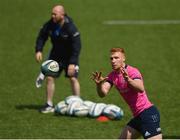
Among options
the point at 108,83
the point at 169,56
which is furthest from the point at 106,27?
the point at 108,83

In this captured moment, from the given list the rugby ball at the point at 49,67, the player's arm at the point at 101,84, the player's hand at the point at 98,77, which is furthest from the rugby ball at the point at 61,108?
the player's hand at the point at 98,77

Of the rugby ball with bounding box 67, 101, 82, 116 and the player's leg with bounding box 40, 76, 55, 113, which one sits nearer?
the rugby ball with bounding box 67, 101, 82, 116

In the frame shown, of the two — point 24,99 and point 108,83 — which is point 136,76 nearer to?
point 108,83

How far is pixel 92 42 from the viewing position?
25.4 meters

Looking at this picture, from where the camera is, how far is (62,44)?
16562mm

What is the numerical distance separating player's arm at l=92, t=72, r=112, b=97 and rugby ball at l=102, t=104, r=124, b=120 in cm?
370

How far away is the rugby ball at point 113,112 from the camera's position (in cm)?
1574

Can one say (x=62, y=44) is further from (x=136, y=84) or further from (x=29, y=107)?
(x=136, y=84)

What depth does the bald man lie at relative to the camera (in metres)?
16.3

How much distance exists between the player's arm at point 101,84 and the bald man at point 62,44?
440cm

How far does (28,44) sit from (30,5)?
679cm

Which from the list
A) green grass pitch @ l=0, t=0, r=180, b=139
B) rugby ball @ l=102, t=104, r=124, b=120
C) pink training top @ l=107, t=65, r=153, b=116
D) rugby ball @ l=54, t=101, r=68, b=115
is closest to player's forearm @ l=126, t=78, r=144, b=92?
pink training top @ l=107, t=65, r=153, b=116

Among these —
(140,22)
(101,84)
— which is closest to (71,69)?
(101,84)

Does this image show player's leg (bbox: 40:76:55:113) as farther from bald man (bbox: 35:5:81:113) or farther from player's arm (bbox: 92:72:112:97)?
player's arm (bbox: 92:72:112:97)
